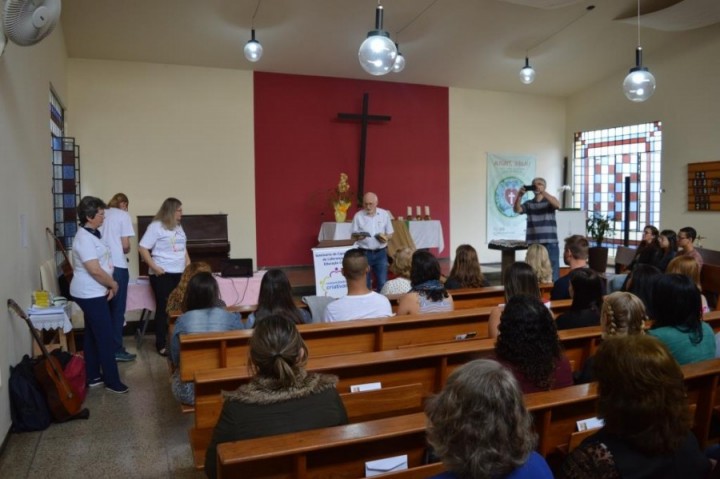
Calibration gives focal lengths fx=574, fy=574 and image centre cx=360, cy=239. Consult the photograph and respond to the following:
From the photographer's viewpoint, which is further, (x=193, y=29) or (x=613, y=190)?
(x=613, y=190)

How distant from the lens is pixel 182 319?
3.03m

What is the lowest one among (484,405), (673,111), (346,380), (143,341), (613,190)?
(143,341)

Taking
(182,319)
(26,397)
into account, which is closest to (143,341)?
(26,397)

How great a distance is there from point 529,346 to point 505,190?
8.35m

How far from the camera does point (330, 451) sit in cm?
163

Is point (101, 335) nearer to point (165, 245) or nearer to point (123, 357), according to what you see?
point (123, 357)

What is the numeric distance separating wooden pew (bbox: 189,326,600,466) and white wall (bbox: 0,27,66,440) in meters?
1.40

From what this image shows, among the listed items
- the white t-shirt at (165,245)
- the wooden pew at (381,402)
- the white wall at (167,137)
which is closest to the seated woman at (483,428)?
the wooden pew at (381,402)

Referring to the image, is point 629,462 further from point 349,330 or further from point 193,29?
point 193,29

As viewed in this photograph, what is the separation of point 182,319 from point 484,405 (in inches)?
87.3

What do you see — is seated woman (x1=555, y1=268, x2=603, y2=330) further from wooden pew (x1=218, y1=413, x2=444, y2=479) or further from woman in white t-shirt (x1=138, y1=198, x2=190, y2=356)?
woman in white t-shirt (x1=138, y1=198, x2=190, y2=356)

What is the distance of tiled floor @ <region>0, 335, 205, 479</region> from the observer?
2.76m

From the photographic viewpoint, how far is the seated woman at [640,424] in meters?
1.31

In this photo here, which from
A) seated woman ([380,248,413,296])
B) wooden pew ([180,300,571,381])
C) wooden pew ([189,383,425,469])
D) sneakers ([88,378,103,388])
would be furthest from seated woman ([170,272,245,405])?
seated woman ([380,248,413,296])
